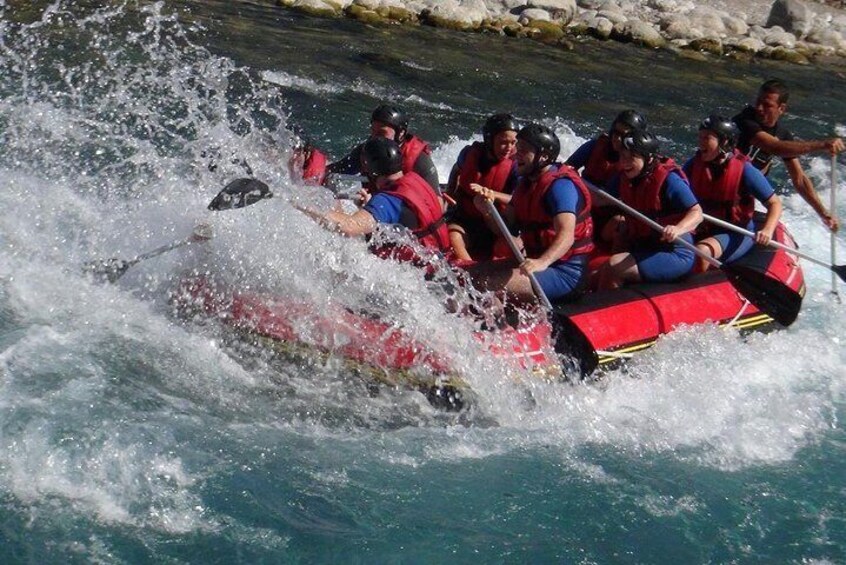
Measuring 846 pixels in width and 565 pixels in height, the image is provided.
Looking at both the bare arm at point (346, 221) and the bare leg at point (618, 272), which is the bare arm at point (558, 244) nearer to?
the bare leg at point (618, 272)

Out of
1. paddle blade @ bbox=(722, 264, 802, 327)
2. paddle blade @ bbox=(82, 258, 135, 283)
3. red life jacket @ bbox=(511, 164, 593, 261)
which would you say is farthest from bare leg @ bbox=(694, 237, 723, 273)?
paddle blade @ bbox=(82, 258, 135, 283)

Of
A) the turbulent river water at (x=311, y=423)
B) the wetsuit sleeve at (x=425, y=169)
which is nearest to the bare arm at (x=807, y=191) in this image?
the turbulent river water at (x=311, y=423)

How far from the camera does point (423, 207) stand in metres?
7.08

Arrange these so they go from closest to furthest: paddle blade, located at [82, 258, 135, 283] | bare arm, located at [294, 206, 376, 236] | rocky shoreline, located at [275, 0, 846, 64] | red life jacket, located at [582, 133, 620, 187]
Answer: bare arm, located at [294, 206, 376, 236], paddle blade, located at [82, 258, 135, 283], red life jacket, located at [582, 133, 620, 187], rocky shoreline, located at [275, 0, 846, 64]

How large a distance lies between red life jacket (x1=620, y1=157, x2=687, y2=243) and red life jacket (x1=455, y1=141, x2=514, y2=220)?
2.97ft

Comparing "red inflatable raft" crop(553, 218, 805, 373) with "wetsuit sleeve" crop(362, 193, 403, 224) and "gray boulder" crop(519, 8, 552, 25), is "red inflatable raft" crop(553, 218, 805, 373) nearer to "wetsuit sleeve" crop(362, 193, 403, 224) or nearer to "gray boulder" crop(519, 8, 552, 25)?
"wetsuit sleeve" crop(362, 193, 403, 224)

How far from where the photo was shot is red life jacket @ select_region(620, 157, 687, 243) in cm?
780

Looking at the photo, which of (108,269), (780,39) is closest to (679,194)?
(108,269)

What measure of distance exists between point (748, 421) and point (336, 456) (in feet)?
9.43

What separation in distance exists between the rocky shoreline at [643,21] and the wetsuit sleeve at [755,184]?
12.3m

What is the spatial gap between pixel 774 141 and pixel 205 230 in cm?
458

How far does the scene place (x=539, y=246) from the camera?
7.32 metres

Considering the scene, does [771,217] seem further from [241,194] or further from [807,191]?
[241,194]

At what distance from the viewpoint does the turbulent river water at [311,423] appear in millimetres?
5559
